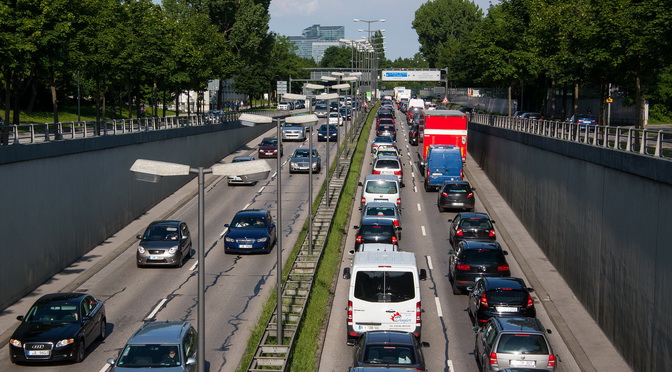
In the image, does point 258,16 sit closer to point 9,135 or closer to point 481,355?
point 9,135

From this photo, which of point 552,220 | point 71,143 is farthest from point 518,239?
point 71,143

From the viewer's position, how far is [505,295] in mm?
23109

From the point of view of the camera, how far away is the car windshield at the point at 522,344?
18.5 meters

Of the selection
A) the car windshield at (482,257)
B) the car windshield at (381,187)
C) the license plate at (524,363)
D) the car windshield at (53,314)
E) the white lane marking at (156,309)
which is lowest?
the white lane marking at (156,309)

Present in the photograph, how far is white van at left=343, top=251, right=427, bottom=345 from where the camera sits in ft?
70.6

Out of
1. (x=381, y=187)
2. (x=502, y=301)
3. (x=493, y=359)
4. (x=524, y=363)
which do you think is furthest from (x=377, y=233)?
(x=524, y=363)

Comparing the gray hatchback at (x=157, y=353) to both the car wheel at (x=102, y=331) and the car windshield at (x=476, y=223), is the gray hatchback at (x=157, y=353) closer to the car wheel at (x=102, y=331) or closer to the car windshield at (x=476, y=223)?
the car wheel at (x=102, y=331)

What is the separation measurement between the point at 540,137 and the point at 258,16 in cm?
6469

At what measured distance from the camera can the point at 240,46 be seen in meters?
98.0

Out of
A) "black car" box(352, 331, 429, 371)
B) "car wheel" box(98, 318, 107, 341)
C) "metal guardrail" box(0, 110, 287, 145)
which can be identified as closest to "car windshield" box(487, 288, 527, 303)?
"black car" box(352, 331, 429, 371)

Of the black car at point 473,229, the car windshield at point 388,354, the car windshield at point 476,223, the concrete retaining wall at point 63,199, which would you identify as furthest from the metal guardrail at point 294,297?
the concrete retaining wall at point 63,199

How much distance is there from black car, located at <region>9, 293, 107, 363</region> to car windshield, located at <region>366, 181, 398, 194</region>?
20.3 meters

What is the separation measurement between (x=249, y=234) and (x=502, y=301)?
1388cm

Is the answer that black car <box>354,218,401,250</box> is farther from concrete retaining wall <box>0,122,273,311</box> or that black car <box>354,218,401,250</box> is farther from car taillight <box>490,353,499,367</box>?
car taillight <box>490,353,499,367</box>
